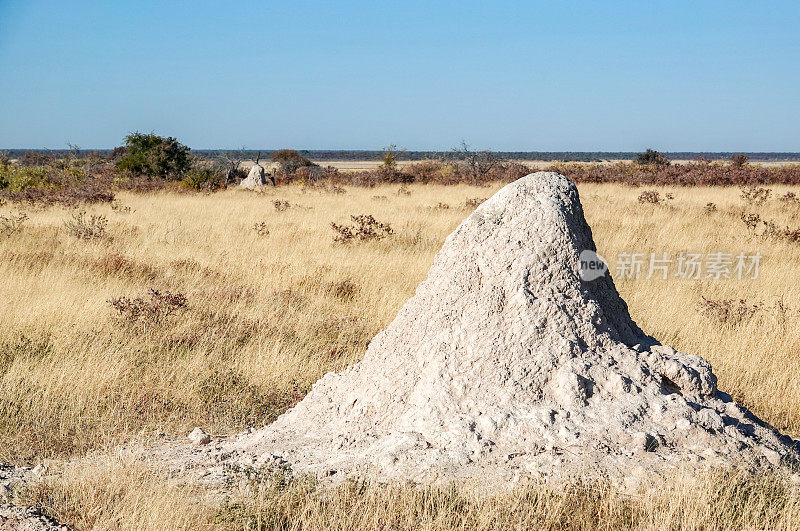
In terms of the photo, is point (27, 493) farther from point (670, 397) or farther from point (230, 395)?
point (670, 397)

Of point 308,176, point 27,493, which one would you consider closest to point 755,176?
point 308,176

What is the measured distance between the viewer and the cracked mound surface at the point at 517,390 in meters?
3.52

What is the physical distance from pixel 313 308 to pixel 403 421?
4.36 metres

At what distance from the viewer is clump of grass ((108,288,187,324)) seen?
23.5 ft

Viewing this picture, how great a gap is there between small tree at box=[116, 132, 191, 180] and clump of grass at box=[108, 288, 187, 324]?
2073 centimetres

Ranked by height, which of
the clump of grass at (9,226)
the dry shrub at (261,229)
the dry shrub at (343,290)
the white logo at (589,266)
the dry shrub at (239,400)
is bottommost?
the dry shrub at (239,400)

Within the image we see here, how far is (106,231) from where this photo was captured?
44.7 feet

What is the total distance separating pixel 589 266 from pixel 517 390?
1.03 m

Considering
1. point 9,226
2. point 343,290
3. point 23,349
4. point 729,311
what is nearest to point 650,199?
point 729,311

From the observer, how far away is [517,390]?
12.3ft

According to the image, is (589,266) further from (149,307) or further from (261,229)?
(261,229)

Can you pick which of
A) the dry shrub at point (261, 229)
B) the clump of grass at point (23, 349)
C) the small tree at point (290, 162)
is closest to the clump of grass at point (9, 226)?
the dry shrub at point (261, 229)

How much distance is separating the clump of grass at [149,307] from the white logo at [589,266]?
15.2 ft

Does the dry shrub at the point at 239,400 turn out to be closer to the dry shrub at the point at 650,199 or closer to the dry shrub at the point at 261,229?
the dry shrub at the point at 261,229
